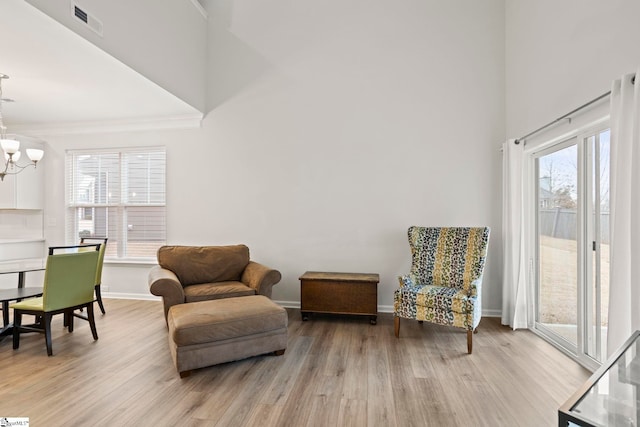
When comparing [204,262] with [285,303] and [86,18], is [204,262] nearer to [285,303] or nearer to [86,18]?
[285,303]

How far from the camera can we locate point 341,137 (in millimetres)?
4426

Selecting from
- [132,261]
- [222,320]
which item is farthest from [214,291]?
[132,261]

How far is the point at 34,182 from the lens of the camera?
4992 millimetres

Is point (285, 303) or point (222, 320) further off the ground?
point (222, 320)

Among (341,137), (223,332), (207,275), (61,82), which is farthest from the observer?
(341,137)

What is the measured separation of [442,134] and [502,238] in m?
1.45

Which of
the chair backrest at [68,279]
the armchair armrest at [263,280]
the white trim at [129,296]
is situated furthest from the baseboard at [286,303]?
the chair backrest at [68,279]

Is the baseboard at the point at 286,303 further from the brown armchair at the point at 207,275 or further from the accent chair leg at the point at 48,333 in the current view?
the accent chair leg at the point at 48,333

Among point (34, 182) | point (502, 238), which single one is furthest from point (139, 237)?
point (502, 238)

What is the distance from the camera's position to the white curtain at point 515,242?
3.65 m

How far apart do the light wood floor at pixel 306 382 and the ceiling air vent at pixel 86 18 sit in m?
2.75

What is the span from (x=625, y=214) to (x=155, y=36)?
4321 mm

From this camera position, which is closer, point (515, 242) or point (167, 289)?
point (167, 289)

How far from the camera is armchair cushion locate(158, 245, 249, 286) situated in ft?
12.7
